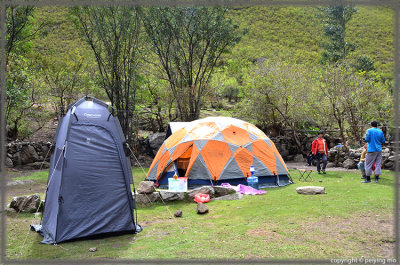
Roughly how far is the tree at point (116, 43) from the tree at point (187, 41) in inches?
56.4

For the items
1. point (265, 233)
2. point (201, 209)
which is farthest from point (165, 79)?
point (265, 233)

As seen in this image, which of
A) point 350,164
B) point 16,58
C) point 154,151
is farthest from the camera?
point 154,151

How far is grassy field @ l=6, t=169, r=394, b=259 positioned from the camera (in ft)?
16.8

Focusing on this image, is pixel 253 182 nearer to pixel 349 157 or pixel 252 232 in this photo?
pixel 252 232

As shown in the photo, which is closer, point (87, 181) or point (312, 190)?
point (87, 181)

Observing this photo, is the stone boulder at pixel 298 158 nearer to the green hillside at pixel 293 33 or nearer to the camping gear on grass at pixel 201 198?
the camping gear on grass at pixel 201 198

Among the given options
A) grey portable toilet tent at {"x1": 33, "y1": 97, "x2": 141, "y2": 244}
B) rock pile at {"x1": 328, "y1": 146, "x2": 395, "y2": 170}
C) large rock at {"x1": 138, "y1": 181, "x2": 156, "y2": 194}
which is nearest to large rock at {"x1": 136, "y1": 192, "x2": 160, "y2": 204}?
large rock at {"x1": 138, "y1": 181, "x2": 156, "y2": 194}

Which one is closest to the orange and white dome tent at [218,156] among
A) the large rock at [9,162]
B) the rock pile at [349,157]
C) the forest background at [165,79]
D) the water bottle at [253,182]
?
the water bottle at [253,182]

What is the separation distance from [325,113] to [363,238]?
15.5 meters

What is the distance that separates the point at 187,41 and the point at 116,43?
4.87m

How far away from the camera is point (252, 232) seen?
6145 millimetres

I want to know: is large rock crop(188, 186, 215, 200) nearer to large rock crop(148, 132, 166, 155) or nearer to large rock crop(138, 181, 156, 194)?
large rock crop(138, 181, 156, 194)

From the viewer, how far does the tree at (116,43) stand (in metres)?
19.1

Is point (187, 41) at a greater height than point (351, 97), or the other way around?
point (187, 41)
